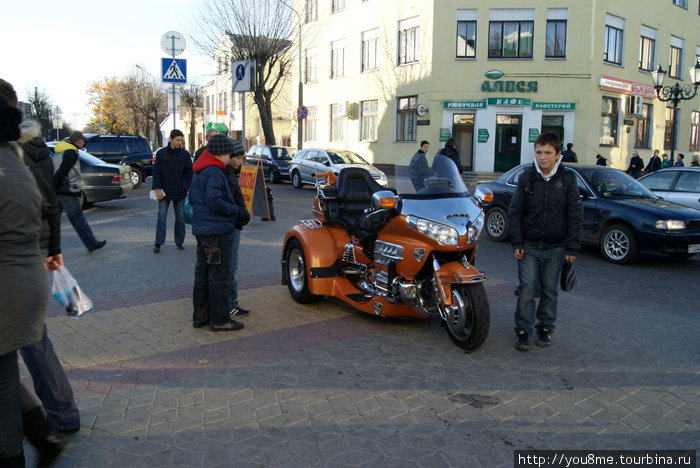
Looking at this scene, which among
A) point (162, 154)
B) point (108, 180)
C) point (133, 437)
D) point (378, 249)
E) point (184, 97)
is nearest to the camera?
point (133, 437)

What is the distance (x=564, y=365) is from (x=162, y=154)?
6979mm

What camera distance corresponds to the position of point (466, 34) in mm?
26188

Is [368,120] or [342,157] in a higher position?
[368,120]

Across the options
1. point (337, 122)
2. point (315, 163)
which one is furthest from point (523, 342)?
point (337, 122)

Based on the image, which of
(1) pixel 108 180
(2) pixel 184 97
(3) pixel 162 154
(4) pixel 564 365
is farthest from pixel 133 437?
(2) pixel 184 97

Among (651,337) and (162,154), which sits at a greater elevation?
(162,154)

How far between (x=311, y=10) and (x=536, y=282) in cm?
3361

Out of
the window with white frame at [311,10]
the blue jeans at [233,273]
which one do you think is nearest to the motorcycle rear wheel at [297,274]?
the blue jeans at [233,273]

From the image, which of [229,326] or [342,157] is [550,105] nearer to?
[342,157]

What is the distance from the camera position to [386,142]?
29.8 metres

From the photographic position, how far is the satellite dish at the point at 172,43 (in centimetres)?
1215

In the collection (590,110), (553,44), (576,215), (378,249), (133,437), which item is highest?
(553,44)

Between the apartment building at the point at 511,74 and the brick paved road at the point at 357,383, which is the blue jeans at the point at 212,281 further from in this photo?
the apartment building at the point at 511,74

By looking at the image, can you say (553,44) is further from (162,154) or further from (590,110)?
(162,154)
